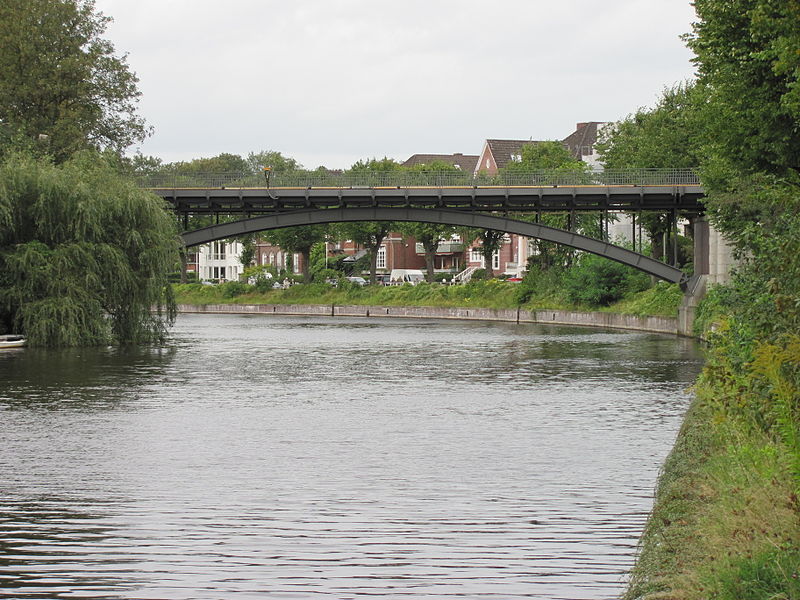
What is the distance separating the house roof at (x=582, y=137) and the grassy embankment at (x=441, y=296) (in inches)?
1329

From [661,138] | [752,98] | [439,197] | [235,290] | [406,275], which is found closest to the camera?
[752,98]

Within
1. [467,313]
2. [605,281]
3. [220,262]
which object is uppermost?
[220,262]

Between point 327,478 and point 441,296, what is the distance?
6829 cm

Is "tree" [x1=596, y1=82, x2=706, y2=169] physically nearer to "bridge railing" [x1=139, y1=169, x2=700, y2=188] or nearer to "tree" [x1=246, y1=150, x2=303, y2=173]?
"bridge railing" [x1=139, y1=169, x2=700, y2=188]

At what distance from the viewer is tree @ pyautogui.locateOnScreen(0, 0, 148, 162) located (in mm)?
60531

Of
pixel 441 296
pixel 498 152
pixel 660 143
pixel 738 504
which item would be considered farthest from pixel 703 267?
pixel 498 152

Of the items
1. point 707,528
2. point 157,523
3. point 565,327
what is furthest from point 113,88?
point 707,528

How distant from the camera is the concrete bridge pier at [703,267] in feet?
181

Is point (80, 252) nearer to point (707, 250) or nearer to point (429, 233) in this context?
point (707, 250)

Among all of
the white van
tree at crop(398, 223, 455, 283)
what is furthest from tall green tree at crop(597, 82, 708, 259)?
the white van

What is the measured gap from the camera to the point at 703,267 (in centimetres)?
5859

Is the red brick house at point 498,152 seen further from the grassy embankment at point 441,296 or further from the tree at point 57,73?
the tree at point 57,73

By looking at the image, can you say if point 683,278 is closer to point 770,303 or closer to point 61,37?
point 61,37

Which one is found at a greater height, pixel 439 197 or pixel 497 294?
pixel 439 197
